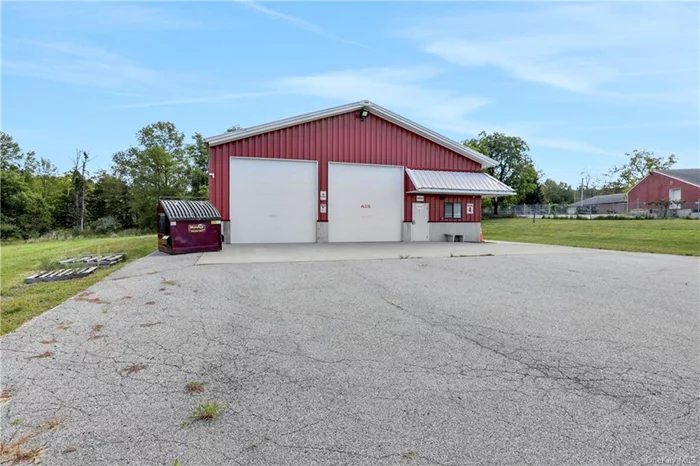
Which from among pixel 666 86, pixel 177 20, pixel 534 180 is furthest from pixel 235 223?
pixel 534 180

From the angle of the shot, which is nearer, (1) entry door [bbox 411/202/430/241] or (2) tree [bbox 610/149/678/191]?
(1) entry door [bbox 411/202/430/241]

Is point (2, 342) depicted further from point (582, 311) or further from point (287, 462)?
point (582, 311)

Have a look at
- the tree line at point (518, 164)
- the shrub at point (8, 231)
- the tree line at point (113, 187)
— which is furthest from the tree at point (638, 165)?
the shrub at point (8, 231)

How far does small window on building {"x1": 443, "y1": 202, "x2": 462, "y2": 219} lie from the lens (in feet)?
61.8

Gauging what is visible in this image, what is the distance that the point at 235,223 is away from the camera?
15.6 metres

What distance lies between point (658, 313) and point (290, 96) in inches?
810

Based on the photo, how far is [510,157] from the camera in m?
46.1

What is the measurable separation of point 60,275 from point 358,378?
286 inches

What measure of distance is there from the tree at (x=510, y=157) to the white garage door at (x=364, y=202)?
31497 millimetres

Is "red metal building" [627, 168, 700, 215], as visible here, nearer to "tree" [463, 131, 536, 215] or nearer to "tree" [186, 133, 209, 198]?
"tree" [463, 131, 536, 215]

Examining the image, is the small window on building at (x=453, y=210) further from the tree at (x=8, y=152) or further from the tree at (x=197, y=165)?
the tree at (x=8, y=152)

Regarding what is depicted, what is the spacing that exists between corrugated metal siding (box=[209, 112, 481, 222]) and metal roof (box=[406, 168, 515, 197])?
570 mm

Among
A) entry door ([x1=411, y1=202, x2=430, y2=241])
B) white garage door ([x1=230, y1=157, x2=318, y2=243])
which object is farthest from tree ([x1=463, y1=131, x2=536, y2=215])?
white garage door ([x1=230, y1=157, x2=318, y2=243])

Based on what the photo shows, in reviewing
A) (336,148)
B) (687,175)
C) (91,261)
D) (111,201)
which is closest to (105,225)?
(111,201)
